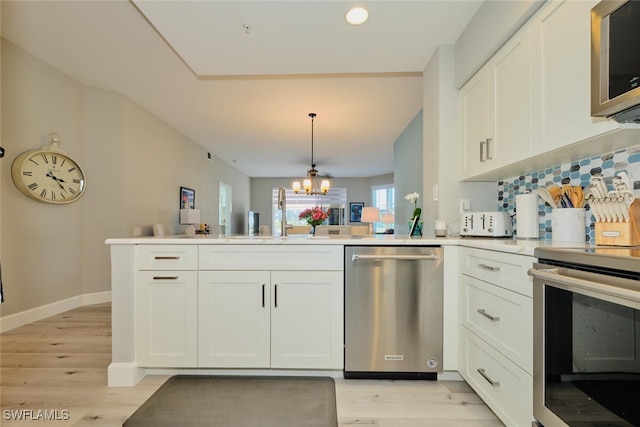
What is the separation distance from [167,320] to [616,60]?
247 cm

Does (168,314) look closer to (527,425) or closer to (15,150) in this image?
(527,425)

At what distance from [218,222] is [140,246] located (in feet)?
18.1

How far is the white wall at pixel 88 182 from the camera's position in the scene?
2.99 m

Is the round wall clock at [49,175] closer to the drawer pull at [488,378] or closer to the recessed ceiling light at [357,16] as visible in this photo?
the recessed ceiling light at [357,16]

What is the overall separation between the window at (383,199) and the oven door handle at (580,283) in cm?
833

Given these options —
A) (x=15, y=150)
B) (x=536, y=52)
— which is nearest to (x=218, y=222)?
(x=15, y=150)

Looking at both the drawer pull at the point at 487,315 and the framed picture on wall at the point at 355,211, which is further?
the framed picture on wall at the point at 355,211

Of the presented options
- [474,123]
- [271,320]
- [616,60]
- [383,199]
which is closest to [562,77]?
[616,60]

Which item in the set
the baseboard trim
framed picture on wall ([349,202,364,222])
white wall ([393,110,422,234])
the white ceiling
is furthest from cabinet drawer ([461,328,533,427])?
framed picture on wall ([349,202,364,222])

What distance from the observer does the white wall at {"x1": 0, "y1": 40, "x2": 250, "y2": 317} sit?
2994 millimetres

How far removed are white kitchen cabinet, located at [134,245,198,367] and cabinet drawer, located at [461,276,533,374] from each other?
1.67 m

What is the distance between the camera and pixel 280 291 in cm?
192

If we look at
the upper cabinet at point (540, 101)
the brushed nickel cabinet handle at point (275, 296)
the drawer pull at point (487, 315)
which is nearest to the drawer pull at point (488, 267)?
the drawer pull at point (487, 315)

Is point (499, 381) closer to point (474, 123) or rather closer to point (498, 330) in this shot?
point (498, 330)
